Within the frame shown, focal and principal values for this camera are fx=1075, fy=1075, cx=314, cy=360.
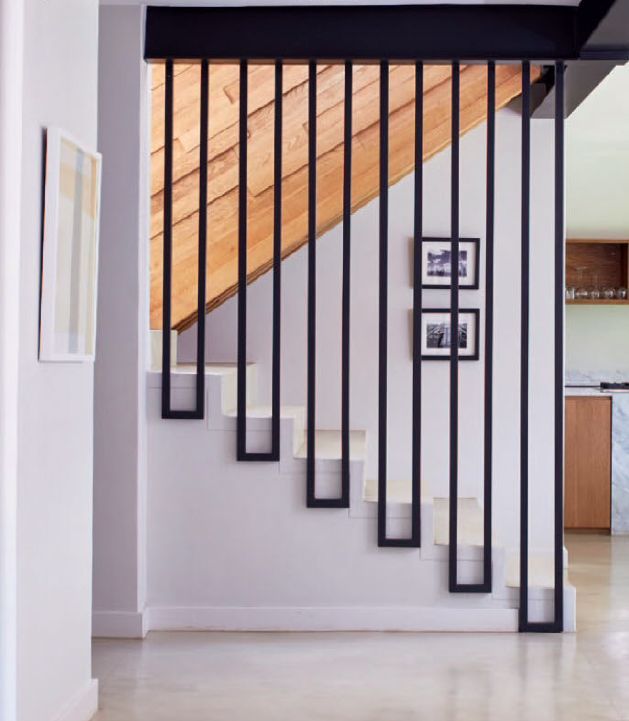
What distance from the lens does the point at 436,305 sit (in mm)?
5852

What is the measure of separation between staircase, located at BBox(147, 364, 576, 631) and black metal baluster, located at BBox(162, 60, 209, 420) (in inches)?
1.9

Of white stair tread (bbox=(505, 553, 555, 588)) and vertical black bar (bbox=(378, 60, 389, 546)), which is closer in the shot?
vertical black bar (bbox=(378, 60, 389, 546))

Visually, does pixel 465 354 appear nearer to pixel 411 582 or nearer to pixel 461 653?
pixel 411 582

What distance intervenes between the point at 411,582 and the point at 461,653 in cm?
42

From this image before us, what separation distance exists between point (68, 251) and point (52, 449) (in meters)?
0.58

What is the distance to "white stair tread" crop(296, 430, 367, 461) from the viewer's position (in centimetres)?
471

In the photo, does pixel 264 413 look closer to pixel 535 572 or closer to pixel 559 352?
pixel 559 352

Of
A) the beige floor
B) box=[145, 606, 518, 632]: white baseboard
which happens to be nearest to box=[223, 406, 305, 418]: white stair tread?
box=[145, 606, 518, 632]: white baseboard

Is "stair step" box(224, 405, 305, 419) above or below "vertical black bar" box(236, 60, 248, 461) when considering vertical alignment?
below

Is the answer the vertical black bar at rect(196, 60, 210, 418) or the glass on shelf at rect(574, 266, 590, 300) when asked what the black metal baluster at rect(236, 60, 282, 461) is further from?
the glass on shelf at rect(574, 266, 590, 300)


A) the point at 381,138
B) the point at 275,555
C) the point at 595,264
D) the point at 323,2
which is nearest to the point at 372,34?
the point at 323,2

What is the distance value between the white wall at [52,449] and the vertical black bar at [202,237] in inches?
36.7

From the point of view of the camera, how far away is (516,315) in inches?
230

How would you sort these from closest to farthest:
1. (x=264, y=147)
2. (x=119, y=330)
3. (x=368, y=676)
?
(x=368, y=676) → (x=119, y=330) → (x=264, y=147)
